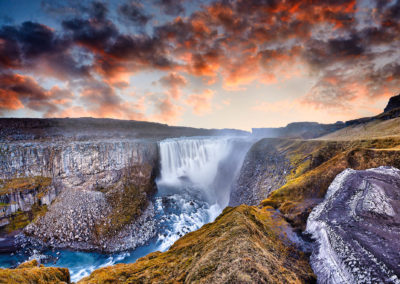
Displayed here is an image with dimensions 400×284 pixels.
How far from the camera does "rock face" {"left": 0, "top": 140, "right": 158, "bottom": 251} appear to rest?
14.2 metres

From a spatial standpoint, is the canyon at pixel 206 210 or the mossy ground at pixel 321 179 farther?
the mossy ground at pixel 321 179

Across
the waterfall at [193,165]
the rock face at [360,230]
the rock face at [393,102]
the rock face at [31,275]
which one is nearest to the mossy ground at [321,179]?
the rock face at [360,230]

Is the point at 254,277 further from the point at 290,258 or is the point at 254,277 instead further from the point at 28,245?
the point at 28,245

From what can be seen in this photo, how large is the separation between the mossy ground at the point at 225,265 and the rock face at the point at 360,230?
676 millimetres

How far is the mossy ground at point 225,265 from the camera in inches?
94.4

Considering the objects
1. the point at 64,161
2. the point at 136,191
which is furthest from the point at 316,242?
the point at 64,161

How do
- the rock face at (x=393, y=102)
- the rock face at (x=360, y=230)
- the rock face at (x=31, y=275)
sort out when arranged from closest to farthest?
the rock face at (x=31, y=275)
the rock face at (x=360, y=230)
the rock face at (x=393, y=102)

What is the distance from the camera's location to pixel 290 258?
4062 millimetres

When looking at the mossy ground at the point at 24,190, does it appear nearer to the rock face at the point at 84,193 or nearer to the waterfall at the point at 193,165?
the rock face at the point at 84,193

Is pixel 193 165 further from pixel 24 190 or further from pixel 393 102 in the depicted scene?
pixel 393 102

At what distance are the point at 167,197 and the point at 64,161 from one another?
14.1 metres

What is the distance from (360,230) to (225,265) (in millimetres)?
4206

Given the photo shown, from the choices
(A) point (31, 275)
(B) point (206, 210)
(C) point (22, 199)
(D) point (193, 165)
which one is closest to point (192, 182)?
(D) point (193, 165)

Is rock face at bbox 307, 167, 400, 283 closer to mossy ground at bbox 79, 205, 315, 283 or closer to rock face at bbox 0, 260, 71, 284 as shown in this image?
mossy ground at bbox 79, 205, 315, 283
